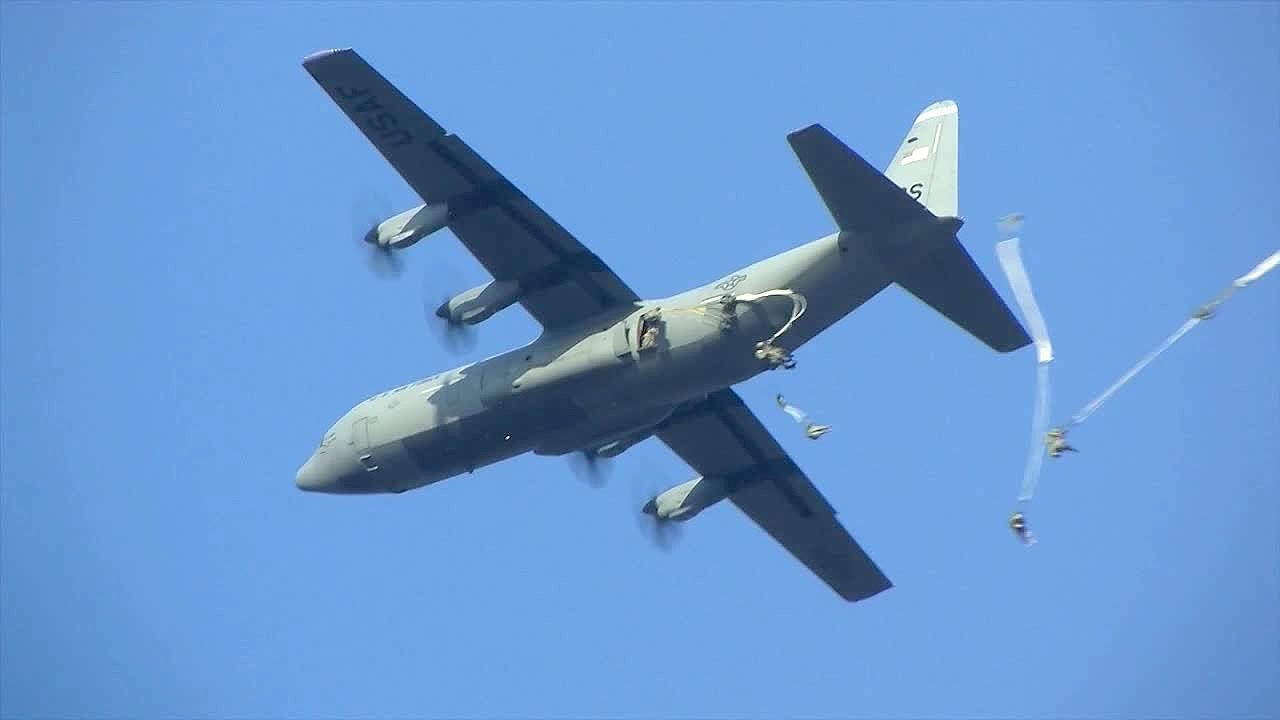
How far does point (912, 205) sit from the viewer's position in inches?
1185

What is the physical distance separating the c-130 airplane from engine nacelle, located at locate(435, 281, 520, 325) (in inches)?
1.1

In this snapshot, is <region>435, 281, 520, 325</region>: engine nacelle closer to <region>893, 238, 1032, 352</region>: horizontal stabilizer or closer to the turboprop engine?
the turboprop engine

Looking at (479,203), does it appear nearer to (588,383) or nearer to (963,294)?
(588,383)

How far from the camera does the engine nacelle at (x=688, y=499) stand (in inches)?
1554

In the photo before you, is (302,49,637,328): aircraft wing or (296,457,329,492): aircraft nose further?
(296,457,329,492): aircraft nose

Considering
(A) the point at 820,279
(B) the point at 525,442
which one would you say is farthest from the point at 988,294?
(B) the point at 525,442

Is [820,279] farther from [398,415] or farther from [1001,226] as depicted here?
[398,415]

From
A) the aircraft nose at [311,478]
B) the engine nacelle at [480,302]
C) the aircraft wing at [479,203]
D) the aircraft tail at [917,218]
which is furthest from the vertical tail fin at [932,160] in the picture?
the aircraft nose at [311,478]

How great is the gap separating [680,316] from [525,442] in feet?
15.4

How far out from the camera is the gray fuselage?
31453 millimetres

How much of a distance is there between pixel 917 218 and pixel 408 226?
32.8 ft

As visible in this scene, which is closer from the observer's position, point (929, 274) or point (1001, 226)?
point (1001, 226)

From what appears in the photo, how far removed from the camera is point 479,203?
109 ft

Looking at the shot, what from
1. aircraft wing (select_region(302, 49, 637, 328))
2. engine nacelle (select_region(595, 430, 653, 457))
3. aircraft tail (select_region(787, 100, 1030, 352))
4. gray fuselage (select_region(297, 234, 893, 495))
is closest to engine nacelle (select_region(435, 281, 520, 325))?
aircraft wing (select_region(302, 49, 637, 328))
